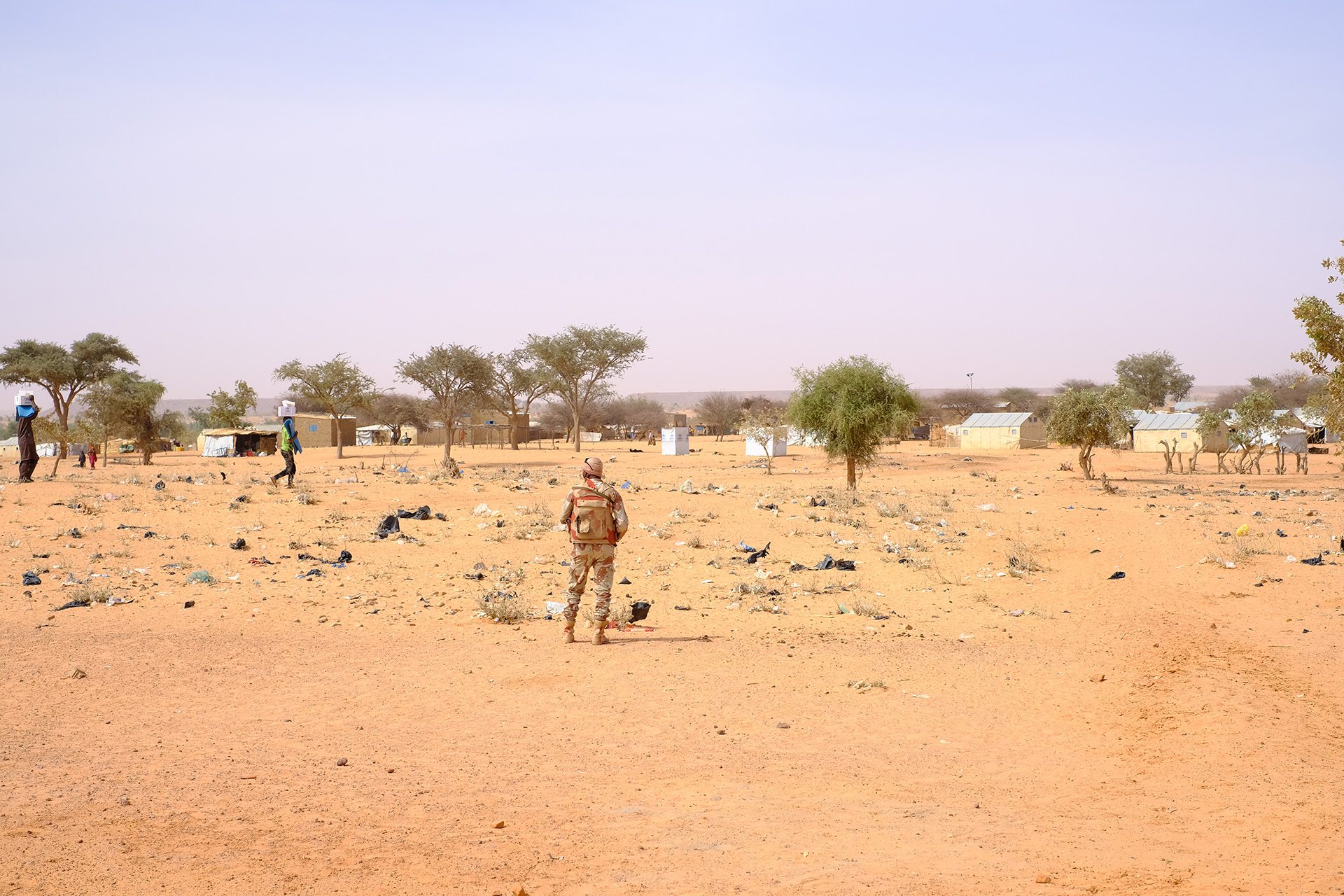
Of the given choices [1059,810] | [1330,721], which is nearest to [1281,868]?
[1059,810]

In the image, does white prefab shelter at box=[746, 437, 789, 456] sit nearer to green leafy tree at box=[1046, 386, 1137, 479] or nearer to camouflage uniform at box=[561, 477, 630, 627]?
green leafy tree at box=[1046, 386, 1137, 479]

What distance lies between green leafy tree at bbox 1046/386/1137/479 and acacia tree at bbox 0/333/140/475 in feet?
151

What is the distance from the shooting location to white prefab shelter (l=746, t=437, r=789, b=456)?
46.0 metres

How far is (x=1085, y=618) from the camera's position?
11.7 meters

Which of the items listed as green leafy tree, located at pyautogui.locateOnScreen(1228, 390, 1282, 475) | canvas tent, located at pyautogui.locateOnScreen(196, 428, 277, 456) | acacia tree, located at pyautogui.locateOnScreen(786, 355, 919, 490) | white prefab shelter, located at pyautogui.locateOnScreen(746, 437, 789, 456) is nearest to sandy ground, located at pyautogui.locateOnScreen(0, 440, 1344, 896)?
acacia tree, located at pyautogui.locateOnScreen(786, 355, 919, 490)

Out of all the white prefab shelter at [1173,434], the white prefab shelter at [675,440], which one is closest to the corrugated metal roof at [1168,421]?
the white prefab shelter at [1173,434]

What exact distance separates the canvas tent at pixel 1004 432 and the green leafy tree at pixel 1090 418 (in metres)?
22.5

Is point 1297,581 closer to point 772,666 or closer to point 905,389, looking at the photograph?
point 772,666

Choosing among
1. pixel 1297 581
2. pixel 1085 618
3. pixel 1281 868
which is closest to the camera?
pixel 1281 868

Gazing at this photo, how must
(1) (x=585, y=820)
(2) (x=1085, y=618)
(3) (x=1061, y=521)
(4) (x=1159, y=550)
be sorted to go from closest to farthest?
(1) (x=585, y=820) → (2) (x=1085, y=618) → (4) (x=1159, y=550) → (3) (x=1061, y=521)

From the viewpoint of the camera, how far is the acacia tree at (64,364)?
4869 centimetres

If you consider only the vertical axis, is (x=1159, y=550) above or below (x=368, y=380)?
below

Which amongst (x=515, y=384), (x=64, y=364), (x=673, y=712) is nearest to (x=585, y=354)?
(x=515, y=384)

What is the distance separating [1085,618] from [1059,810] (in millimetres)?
6483
